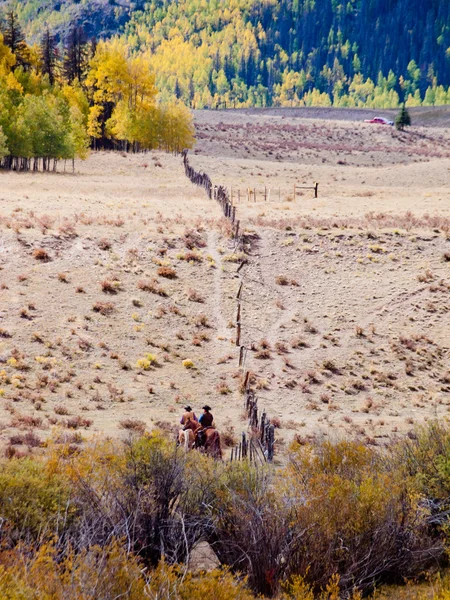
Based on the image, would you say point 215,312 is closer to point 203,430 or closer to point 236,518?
point 203,430

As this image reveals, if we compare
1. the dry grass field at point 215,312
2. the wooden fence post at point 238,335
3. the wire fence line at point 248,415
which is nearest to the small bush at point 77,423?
the dry grass field at point 215,312

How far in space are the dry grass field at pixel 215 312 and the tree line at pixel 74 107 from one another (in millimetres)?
9230

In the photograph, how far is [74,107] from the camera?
6531cm

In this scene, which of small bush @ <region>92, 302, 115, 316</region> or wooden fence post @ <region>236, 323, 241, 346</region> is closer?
wooden fence post @ <region>236, 323, 241, 346</region>

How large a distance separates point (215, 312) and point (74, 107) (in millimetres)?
43074

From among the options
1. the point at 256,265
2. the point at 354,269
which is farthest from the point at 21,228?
the point at 354,269

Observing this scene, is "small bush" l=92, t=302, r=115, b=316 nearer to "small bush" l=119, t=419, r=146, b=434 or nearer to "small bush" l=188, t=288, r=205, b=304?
"small bush" l=188, t=288, r=205, b=304

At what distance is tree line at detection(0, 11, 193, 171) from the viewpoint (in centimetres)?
5591

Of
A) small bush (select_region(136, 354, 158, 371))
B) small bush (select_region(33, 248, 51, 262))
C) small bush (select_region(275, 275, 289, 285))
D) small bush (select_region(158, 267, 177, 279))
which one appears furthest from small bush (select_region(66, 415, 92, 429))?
small bush (select_region(275, 275, 289, 285))

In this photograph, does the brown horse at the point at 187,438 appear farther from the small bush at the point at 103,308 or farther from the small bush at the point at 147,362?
the small bush at the point at 103,308

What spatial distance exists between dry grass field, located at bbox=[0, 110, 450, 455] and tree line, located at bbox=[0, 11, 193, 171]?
9230 millimetres

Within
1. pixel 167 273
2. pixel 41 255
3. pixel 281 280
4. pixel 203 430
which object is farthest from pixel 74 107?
pixel 203 430

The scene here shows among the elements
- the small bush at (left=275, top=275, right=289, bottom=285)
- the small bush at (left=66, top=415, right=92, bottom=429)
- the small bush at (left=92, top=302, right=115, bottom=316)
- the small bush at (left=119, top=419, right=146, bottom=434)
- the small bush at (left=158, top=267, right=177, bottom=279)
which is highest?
the small bush at (left=158, top=267, right=177, bottom=279)

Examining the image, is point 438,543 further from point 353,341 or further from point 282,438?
point 353,341
